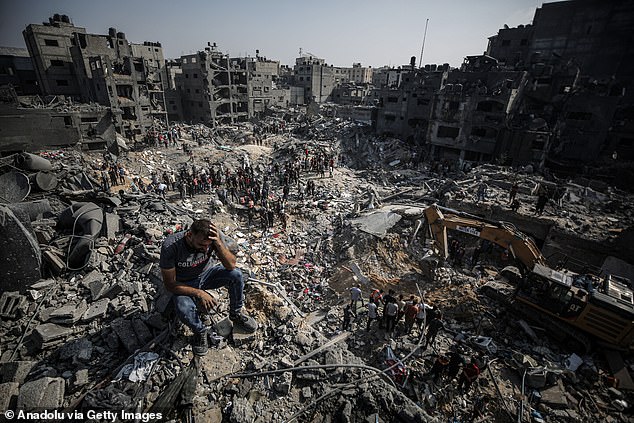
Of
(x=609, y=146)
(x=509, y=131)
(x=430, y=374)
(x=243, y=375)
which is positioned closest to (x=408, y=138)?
(x=509, y=131)

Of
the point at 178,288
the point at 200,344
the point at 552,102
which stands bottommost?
the point at 200,344

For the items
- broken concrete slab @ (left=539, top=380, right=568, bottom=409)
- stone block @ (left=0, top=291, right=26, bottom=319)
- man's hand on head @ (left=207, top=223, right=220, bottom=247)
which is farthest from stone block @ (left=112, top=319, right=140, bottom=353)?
broken concrete slab @ (left=539, top=380, right=568, bottom=409)

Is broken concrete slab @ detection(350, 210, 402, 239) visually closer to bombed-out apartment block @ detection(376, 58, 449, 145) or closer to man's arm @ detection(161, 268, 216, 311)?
man's arm @ detection(161, 268, 216, 311)

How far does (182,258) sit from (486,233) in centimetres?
999

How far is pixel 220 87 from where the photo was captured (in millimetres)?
39969

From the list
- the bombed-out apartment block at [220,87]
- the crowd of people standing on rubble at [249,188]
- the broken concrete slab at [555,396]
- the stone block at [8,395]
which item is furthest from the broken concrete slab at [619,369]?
the bombed-out apartment block at [220,87]

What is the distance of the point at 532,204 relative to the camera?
15562mm

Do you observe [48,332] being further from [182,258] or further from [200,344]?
[182,258]

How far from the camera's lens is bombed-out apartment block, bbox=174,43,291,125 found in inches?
1521

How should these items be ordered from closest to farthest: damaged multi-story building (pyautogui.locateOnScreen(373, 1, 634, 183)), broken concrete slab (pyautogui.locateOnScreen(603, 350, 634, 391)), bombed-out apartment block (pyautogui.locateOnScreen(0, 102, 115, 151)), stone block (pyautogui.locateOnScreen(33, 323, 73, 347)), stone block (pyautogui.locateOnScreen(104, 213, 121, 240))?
stone block (pyautogui.locateOnScreen(33, 323, 73, 347)), broken concrete slab (pyautogui.locateOnScreen(603, 350, 634, 391)), stone block (pyautogui.locateOnScreen(104, 213, 121, 240)), bombed-out apartment block (pyautogui.locateOnScreen(0, 102, 115, 151)), damaged multi-story building (pyautogui.locateOnScreen(373, 1, 634, 183))

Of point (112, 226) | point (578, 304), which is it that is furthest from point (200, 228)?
point (578, 304)

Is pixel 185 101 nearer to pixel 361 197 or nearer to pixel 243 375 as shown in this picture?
pixel 361 197

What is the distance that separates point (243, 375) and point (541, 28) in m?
45.7

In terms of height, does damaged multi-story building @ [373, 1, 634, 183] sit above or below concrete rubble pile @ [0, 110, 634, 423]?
above
